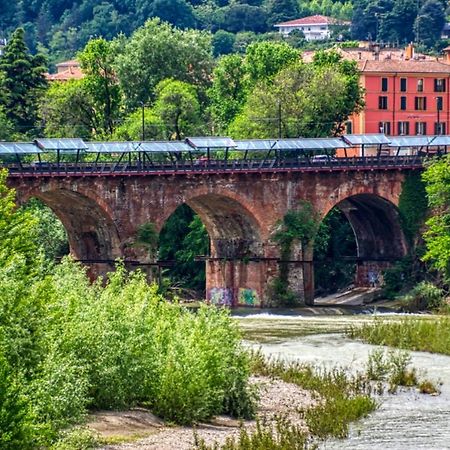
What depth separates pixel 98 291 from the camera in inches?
2800

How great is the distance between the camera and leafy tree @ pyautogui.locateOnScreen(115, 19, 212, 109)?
15925 cm

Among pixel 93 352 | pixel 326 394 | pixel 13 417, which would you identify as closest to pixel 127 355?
pixel 93 352

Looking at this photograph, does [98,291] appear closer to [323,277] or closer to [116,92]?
[323,277]

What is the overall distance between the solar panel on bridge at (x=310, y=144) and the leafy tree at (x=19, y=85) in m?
35.0

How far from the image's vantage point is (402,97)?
161875 millimetres

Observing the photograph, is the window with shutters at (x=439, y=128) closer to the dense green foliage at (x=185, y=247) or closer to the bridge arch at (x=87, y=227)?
the dense green foliage at (x=185, y=247)

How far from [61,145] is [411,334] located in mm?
31392

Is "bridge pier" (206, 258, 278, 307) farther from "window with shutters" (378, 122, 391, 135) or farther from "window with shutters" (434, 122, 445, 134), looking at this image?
"window with shutters" (434, 122, 445, 134)

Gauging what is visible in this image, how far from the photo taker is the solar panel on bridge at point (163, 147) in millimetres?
119825

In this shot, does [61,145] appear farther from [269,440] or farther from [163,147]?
[269,440]

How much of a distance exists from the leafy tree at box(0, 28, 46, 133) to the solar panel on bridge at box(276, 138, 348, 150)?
34967 millimetres

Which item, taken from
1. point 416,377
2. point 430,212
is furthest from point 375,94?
point 416,377

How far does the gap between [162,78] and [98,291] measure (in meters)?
91.1

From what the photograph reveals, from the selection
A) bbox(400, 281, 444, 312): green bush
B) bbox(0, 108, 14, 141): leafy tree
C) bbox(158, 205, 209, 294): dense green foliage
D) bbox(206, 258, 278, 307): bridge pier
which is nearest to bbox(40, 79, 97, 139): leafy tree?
bbox(0, 108, 14, 141): leafy tree
